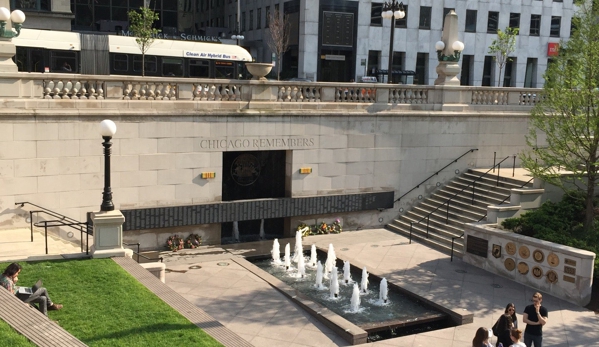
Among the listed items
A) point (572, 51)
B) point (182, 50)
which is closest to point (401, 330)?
point (572, 51)

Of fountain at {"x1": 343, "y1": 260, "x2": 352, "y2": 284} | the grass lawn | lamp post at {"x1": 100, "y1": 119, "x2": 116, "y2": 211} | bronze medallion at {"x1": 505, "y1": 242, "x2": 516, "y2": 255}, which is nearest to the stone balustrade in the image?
lamp post at {"x1": 100, "y1": 119, "x2": 116, "y2": 211}

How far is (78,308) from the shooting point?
12359mm

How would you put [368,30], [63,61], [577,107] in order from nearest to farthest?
[577,107], [63,61], [368,30]

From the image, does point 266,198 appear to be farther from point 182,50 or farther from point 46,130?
point 182,50

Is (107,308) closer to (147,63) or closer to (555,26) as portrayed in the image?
(147,63)

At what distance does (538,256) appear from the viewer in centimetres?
1816

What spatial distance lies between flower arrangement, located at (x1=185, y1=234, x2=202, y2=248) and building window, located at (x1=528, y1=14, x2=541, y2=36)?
1775 inches

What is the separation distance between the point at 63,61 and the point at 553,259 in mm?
21167

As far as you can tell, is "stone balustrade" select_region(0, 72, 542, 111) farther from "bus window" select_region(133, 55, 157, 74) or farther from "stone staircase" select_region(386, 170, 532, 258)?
"bus window" select_region(133, 55, 157, 74)

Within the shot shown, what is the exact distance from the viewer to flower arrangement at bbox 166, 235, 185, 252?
70.4 feet

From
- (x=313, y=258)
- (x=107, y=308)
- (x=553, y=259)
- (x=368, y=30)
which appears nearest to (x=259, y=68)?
(x=313, y=258)

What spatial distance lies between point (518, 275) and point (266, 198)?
9388 mm

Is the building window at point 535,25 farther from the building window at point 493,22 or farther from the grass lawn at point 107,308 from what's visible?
the grass lawn at point 107,308

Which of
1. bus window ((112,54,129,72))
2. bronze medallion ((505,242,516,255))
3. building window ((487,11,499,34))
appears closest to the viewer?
bronze medallion ((505,242,516,255))
